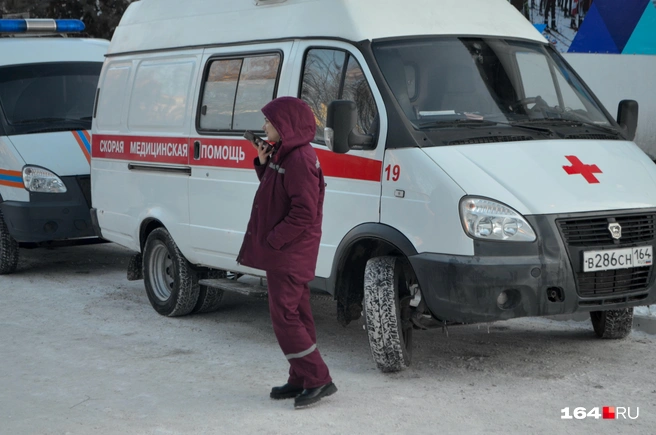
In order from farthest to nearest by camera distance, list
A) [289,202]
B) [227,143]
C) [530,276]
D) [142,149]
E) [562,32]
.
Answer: [562,32] < [142,149] < [227,143] < [530,276] < [289,202]

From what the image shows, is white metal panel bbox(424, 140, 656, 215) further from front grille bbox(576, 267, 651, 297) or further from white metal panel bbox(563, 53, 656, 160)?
white metal panel bbox(563, 53, 656, 160)

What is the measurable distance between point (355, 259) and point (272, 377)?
0.93 metres

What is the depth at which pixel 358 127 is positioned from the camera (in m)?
6.25

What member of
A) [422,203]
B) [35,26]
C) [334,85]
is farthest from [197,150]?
[35,26]

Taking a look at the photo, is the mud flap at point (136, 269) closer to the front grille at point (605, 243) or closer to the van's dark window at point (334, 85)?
the van's dark window at point (334, 85)

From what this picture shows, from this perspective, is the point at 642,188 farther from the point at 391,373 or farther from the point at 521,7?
the point at 521,7

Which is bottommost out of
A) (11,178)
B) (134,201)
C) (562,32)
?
(11,178)

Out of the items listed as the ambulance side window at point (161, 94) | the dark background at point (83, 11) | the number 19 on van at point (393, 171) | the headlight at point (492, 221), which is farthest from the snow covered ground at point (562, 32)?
the dark background at point (83, 11)

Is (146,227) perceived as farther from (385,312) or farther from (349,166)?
(385,312)

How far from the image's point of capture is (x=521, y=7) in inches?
469

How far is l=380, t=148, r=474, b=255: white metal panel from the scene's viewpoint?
5.57 meters

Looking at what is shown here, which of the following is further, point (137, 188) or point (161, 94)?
point (137, 188)

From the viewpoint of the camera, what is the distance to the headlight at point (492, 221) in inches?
217

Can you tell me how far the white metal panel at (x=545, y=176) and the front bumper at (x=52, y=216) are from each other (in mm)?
5128
